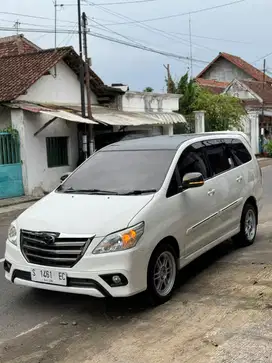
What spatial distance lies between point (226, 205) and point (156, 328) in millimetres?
2463

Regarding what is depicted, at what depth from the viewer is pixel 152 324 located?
14.3ft

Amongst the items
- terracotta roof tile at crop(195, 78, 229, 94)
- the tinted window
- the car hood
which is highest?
terracotta roof tile at crop(195, 78, 229, 94)

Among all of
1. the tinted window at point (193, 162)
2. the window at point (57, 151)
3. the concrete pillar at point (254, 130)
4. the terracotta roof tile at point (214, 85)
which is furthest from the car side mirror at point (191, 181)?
the terracotta roof tile at point (214, 85)

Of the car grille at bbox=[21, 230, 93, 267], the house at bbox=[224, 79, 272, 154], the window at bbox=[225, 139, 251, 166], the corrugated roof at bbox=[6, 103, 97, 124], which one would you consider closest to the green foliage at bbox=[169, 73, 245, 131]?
the house at bbox=[224, 79, 272, 154]

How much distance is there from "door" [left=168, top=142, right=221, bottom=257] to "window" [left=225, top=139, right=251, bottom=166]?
0.97 m

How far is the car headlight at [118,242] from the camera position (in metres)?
4.35

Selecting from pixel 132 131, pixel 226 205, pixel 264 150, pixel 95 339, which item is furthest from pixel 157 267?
pixel 264 150

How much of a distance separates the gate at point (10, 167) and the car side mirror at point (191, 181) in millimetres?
10444

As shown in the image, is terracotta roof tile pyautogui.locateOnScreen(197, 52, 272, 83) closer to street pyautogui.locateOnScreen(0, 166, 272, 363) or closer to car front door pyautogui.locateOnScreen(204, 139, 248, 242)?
car front door pyautogui.locateOnScreen(204, 139, 248, 242)

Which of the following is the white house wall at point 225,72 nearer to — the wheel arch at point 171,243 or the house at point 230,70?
the house at point 230,70

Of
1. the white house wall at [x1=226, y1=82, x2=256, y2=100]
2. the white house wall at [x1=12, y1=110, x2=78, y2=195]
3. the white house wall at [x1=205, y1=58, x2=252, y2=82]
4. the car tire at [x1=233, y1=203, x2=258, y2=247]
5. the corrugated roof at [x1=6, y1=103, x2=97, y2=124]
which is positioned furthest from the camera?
the white house wall at [x1=205, y1=58, x2=252, y2=82]

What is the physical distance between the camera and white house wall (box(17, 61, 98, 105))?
16.4m

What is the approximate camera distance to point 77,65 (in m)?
18.2

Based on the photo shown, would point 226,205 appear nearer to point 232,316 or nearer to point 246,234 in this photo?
point 246,234
